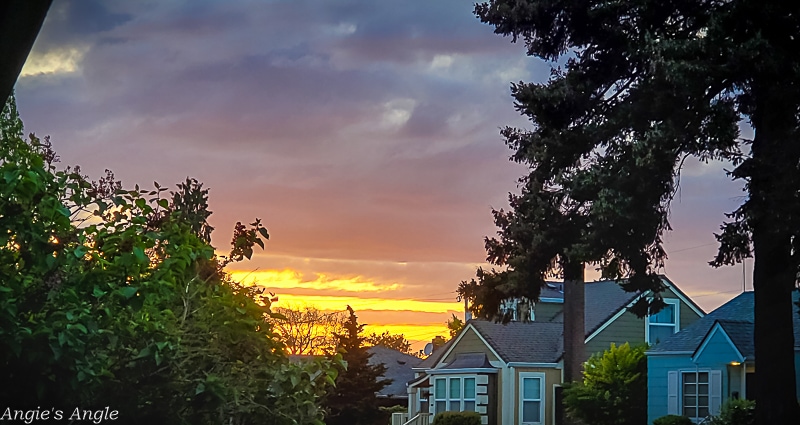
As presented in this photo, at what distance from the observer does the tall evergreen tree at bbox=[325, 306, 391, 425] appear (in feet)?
95.7

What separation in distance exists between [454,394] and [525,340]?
3.29m

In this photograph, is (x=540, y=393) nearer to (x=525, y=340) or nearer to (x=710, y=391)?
(x=525, y=340)

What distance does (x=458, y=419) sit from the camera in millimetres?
31453

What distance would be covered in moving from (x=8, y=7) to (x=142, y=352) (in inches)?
137

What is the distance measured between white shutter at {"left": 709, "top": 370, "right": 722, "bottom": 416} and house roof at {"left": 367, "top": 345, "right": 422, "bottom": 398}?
66.3 ft

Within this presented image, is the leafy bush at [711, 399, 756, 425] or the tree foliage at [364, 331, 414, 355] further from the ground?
the tree foliage at [364, 331, 414, 355]

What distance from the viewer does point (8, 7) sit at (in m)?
1.74

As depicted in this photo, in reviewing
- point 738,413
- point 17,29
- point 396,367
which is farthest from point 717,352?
point 396,367

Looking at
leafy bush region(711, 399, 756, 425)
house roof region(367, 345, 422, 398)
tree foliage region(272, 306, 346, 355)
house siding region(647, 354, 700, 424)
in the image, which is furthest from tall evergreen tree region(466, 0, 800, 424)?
house roof region(367, 345, 422, 398)

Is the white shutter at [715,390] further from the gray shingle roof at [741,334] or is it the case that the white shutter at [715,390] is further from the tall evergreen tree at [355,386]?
the tall evergreen tree at [355,386]

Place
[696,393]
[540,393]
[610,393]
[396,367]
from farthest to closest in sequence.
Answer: [396,367] < [540,393] < [610,393] < [696,393]

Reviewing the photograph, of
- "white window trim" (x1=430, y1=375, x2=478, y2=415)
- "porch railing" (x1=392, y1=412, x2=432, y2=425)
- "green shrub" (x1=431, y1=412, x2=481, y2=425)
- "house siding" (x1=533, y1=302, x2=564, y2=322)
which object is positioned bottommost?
"porch railing" (x1=392, y1=412, x2=432, y2=425)

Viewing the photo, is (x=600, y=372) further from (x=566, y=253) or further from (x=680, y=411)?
(x=566, y=253)

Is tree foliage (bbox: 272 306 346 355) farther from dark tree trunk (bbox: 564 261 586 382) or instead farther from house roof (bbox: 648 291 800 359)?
house roof (bbox: 648 291 800 359)
